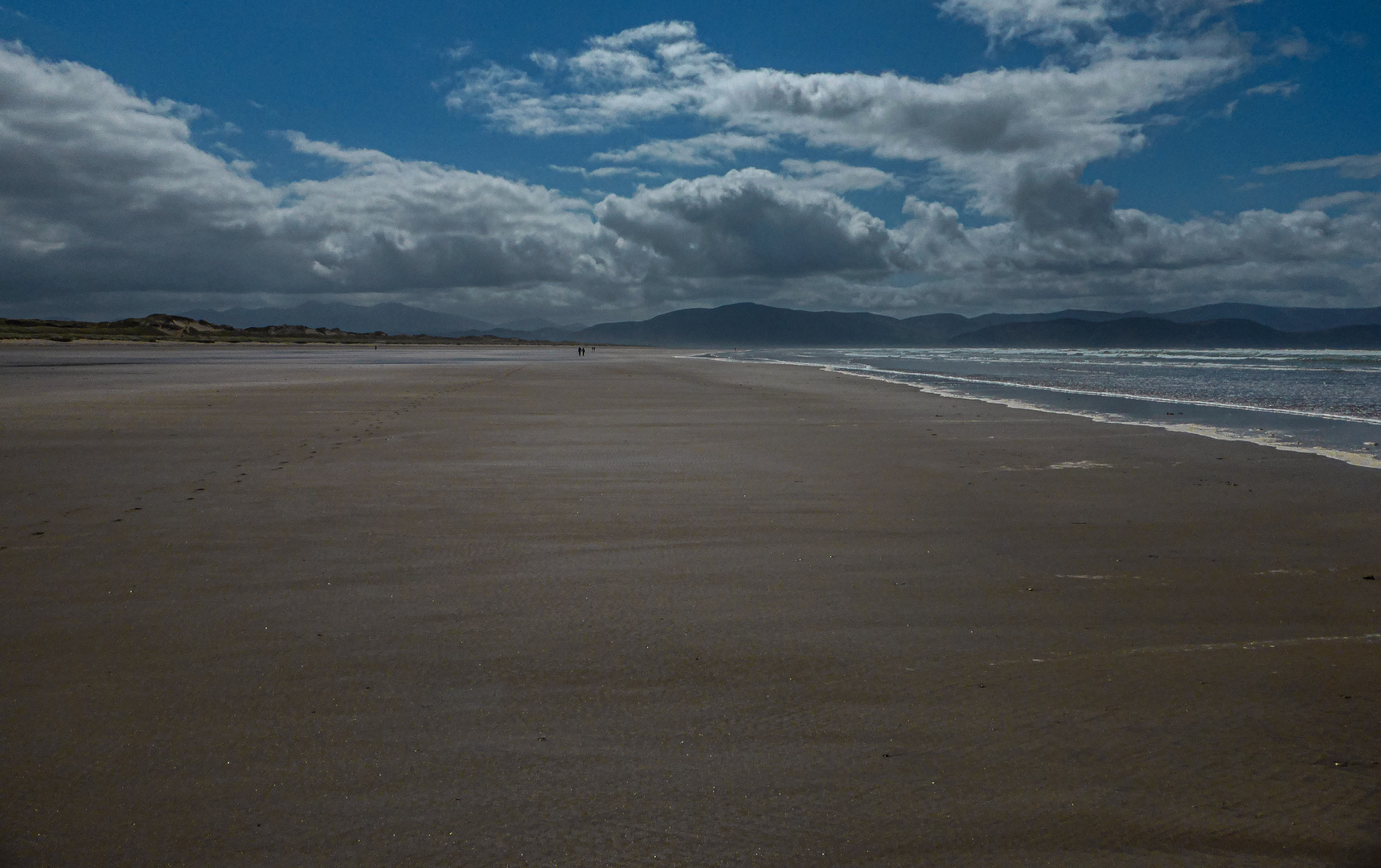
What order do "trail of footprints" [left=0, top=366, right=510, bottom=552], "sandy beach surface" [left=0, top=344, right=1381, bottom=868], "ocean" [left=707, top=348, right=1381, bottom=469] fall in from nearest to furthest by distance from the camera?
"sandy beach surface" [left=0, top=344, right=1381, bottom=868] < "trail of footprints" [left=0, top=366, right=510, bottom=552] < "ocean" [left=707, top=348, right=1381, bottom=469]

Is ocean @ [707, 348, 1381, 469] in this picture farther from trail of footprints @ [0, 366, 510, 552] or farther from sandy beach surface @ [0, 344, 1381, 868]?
trail of footprints @ [0, 366, 510, 552]

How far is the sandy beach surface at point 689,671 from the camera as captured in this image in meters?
2.54

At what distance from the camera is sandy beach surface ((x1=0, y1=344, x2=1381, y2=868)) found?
2545 mm

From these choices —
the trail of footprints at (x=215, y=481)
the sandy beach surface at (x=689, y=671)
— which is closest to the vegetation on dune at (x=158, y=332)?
the trail of footprints at (x=215, y=481)

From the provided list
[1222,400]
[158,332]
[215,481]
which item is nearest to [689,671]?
[215,481]

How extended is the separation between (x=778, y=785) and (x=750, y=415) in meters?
13.8

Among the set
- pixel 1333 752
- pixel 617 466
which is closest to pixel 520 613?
pixel 1333 752

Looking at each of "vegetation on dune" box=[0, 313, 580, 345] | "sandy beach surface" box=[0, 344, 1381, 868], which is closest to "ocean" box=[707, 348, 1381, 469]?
"sandy beach surface" box=[0, 344, 1381, 868]

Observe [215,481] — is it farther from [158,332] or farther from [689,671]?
[158,332]

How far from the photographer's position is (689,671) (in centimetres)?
373

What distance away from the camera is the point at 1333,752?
2.98 metres

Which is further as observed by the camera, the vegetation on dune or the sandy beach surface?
the vegetation on dune

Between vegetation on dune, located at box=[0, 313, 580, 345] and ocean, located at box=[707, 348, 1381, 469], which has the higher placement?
vegetation on dune, located at box=[0, 313, 580, 345]

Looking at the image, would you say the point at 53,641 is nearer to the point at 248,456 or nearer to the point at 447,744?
the point at 447,744
